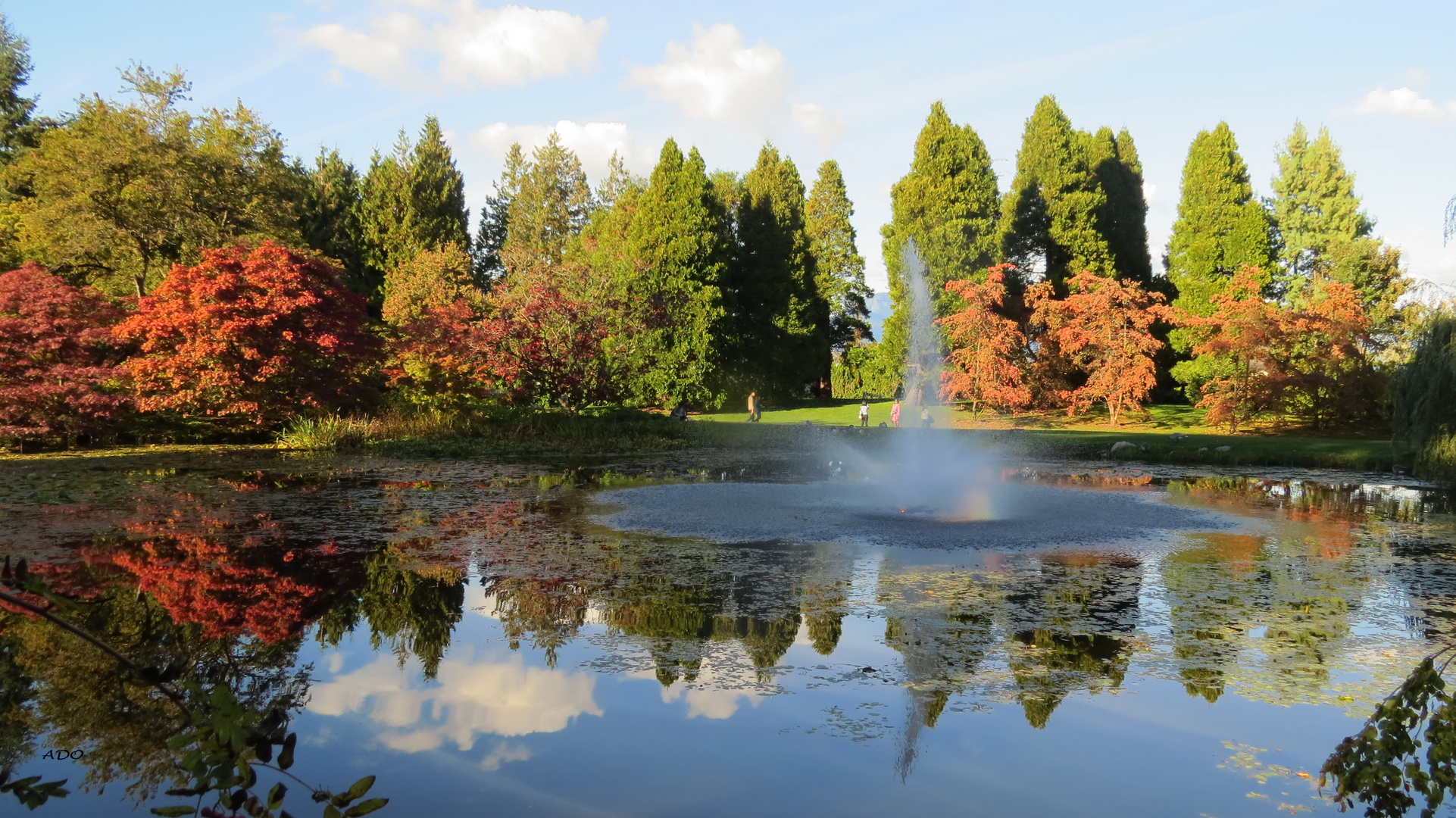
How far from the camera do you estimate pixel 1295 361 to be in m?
26.8

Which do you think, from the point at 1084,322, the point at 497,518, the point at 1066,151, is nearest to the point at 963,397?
the point at 1084,322

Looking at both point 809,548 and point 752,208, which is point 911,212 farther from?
point 809,548

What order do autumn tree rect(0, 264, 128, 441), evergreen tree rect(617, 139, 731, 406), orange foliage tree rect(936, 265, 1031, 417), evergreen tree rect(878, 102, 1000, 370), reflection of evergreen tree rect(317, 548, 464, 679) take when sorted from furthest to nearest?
1. evergreen tree rect(617, 139, 731, 406)
2. evergreen tree rect(878, 102, 1000, 370)
3. orange foliage tree rect(936, 265, 1031, 417)
4. autumn tree rect(0, 264, 128, 441)
5. reflection of evergreen tree rect(317, 548, 464, 679)

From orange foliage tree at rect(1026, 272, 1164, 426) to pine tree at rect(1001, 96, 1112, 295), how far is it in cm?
476

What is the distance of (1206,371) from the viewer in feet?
103

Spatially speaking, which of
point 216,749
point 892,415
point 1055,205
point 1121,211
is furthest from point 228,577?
point 1121,211

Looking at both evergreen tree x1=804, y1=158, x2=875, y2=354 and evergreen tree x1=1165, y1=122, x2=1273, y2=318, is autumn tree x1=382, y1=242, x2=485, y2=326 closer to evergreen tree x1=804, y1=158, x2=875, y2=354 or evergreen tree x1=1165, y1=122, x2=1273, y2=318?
evergreen tree x1=804, y1=158, x2=875, y2=354

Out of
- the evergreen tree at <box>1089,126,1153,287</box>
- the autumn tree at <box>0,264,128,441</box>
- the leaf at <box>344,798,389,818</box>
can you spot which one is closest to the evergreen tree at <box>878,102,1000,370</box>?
the evergreen tree at <box>1089,126,1153,287</box>

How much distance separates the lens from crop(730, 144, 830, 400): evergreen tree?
40.9 m

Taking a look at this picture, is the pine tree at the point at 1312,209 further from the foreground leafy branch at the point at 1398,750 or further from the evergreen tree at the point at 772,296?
the foreground leafy branch at the point at 1398,750

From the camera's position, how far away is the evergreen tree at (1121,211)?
126 feet

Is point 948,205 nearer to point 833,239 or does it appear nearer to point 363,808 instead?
point 833,239

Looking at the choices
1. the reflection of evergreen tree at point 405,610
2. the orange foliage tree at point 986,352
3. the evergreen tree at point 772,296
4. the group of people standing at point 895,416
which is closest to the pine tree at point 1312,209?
the orange foliage tree at point 986,352

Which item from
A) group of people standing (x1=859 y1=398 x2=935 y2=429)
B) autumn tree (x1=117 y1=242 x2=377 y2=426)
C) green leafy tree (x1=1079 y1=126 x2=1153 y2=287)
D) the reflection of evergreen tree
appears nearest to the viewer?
the reflection of evergreen tree
